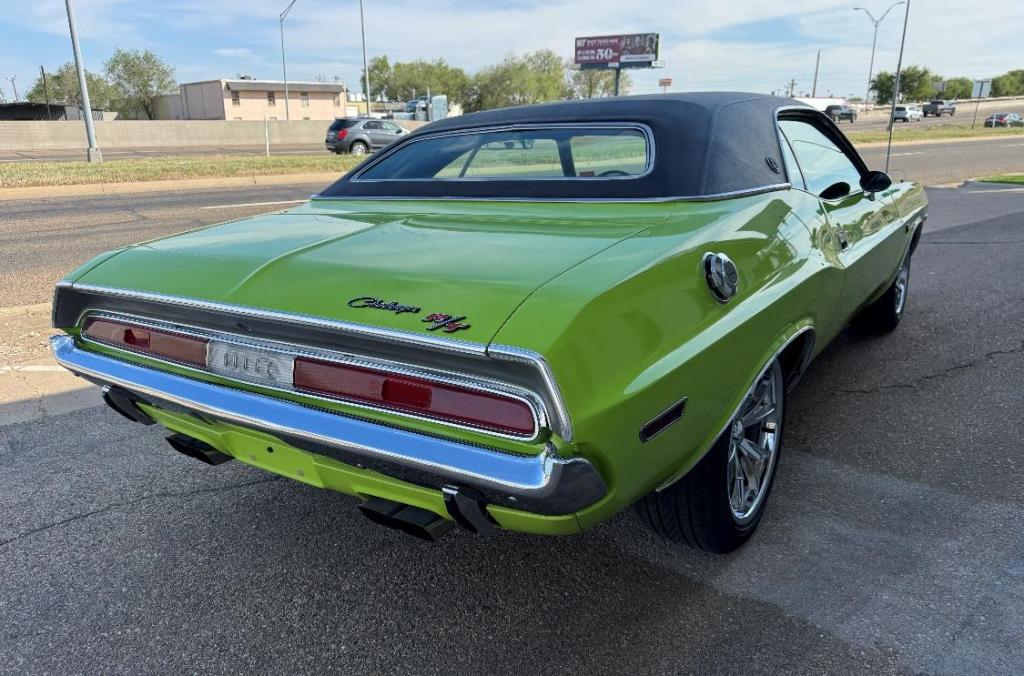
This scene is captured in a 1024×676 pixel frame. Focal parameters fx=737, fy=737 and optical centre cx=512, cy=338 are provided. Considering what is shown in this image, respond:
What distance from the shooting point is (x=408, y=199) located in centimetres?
315

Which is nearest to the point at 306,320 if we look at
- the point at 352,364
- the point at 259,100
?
the point at 352,364

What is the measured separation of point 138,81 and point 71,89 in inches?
474

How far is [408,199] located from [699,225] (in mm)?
1364

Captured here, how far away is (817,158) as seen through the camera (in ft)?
11.6

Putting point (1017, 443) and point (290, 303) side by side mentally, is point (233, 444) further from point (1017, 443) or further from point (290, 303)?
point (1017, 443)

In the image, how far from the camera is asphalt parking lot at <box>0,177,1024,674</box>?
216 centimetres

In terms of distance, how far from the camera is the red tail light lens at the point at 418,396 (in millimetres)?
1713

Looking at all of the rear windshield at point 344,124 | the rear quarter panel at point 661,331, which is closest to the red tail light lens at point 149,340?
the rear quarter panel at point 661,331

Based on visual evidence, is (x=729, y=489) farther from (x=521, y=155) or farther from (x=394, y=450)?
(x=521, y=155)

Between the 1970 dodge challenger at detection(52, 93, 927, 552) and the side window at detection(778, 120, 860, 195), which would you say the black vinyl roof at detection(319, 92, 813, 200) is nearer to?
the 1970 dodge challenger at detection(52, 93, 927, 552)

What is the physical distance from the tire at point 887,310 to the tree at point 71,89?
268ft

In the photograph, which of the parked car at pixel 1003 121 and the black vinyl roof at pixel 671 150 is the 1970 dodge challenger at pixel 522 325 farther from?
the parked car at pixel 1003 121

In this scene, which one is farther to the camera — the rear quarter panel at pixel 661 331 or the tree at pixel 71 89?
the tree at pixel 71 89

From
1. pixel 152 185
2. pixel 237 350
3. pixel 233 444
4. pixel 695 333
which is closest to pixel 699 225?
pixel 695 333
